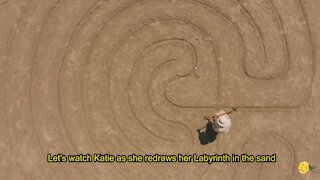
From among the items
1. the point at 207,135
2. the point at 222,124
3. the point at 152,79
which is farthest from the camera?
the point at 152,79

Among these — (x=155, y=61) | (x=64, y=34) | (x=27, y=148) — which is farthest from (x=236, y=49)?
(x=27, y=148)

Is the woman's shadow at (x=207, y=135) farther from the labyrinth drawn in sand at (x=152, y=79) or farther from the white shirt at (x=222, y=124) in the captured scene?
the white shirt at (x=222, y=124)

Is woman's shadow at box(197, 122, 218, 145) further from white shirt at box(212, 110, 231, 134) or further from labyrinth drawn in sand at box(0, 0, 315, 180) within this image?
white shirt at box(212, 110, 231, 134)

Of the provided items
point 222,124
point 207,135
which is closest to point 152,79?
point 207,135

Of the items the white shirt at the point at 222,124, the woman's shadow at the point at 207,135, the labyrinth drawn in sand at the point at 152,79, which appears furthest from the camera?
the woman's shadow at the point at 207,135

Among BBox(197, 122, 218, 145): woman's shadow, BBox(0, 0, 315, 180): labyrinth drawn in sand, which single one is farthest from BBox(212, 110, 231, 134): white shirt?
BBox(0, 0, 315, 180): labyrinth drawn in sand

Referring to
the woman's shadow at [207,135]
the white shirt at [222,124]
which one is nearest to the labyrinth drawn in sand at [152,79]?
the woman's shadow at [207,135]

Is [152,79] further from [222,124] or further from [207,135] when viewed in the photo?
[222,124]
